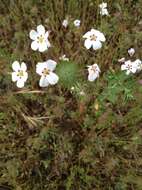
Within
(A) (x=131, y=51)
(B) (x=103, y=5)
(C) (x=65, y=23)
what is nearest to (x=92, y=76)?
(A) (x=131, y=51)

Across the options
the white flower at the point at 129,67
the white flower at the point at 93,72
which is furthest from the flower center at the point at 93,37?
the white flower at the point at 129,67

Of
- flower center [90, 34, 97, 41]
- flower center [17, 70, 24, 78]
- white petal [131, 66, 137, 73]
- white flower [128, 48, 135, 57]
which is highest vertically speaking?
white flower [128, 48, 135, 57]

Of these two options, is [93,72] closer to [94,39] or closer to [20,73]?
[94,39]

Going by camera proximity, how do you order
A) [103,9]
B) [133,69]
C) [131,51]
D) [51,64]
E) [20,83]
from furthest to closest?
[103,9] < [131,51] < [133,69] < [20,83] < [51,64]

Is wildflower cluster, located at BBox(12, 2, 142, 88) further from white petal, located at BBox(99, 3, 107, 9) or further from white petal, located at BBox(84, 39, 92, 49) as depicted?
white petal, located at BBox(99, 3, 107, 9)

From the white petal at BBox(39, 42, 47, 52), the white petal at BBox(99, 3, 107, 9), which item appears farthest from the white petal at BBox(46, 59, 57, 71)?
the white petal at BBox(99, 3, 107, 9)

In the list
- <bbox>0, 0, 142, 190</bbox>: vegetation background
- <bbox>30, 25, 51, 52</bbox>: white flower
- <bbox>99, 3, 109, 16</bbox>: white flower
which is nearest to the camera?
<bbox>30, 25, 51, 52</bbox>: white flower

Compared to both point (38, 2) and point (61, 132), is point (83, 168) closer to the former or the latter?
point (61, 132)
